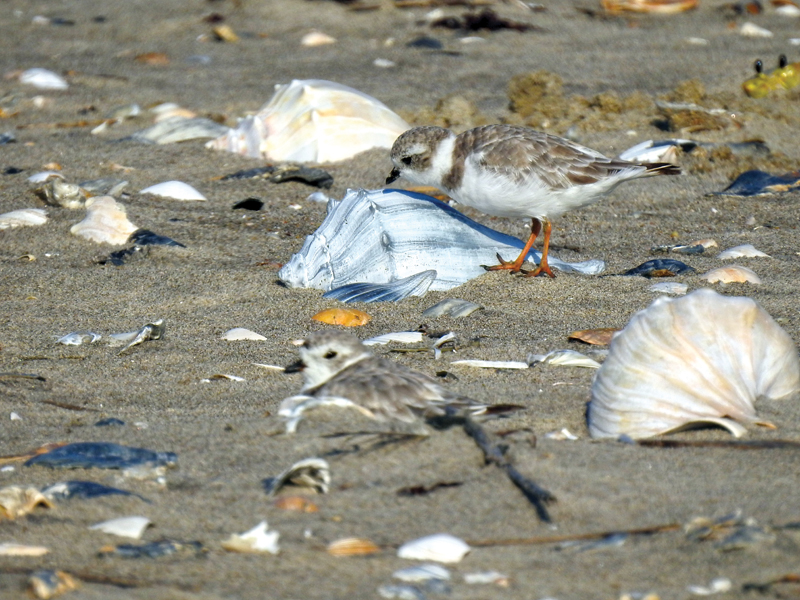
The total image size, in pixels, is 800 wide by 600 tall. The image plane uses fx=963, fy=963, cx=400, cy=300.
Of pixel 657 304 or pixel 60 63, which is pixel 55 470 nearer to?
pixel 657 304

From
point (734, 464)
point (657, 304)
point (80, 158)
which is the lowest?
point (80, 158)

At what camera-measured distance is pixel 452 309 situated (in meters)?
4.33

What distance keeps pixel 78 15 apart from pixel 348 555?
391 inches

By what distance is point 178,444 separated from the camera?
2.82 m

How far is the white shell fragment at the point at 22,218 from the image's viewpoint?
536 cm

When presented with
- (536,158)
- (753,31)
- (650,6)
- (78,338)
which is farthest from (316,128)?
(650,6)

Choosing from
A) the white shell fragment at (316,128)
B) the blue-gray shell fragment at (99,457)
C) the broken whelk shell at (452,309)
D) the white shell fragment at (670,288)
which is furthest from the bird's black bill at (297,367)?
the white shell fragment at (316,128)

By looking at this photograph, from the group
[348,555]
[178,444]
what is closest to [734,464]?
[348,555]

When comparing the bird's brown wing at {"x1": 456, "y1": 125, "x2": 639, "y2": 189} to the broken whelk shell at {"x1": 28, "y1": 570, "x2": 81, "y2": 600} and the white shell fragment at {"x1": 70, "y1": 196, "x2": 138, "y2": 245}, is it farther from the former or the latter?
the broken whelk shell at {"x1": 28, "y1": 570, "x2": 81, "y2": 600}

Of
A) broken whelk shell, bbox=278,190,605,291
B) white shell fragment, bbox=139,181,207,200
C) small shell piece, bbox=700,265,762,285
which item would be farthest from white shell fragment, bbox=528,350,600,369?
white shell fragment, bbox=139,181,207,200

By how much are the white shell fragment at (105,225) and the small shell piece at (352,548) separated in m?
3.48

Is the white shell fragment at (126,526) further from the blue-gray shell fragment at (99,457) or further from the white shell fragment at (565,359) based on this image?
the white shell fragment at (565,359)

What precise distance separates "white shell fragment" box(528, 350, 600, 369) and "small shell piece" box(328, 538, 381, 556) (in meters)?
1.54

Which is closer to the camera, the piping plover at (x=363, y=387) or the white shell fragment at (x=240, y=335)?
the piping plover at (x=363, y=387)
